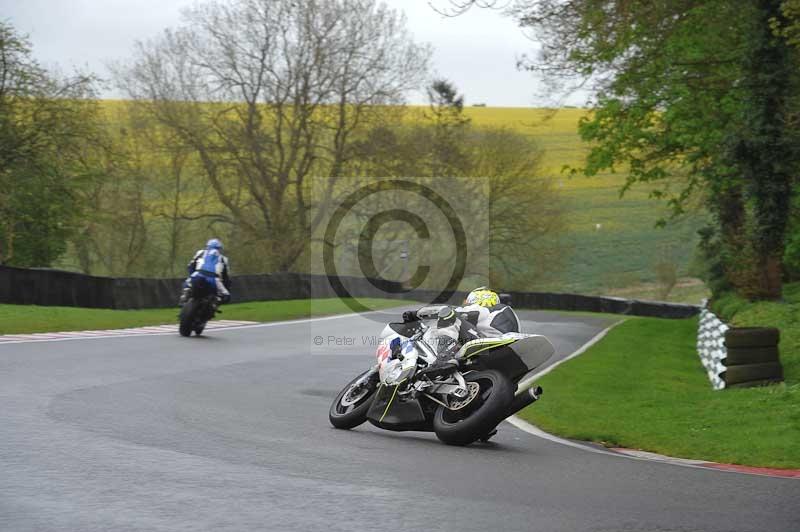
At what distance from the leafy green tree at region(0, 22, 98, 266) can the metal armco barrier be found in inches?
332

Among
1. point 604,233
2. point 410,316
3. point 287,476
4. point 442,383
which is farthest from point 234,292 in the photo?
point 604,233

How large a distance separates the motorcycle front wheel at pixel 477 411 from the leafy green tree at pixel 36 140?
30583mm

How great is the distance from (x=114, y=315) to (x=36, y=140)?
14231mm

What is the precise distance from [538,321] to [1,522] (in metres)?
30.1

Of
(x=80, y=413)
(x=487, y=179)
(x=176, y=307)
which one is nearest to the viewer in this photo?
(x=80, y=413)

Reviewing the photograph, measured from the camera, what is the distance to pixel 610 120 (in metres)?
31.6

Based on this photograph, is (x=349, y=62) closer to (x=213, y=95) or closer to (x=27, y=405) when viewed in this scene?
(x=213, y=95)

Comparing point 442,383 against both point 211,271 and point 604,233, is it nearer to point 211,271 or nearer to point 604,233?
point 211,271

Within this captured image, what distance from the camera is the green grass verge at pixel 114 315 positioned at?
21.8m

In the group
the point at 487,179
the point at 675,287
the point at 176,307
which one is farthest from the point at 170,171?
the point at 675,287

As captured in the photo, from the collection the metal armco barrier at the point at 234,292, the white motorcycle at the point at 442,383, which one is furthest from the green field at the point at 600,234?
the white motorcycle at the point at 442,383

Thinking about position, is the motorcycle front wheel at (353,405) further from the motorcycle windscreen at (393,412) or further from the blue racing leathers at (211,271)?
the blue racing leathers at (211,271)

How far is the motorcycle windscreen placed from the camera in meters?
9.73

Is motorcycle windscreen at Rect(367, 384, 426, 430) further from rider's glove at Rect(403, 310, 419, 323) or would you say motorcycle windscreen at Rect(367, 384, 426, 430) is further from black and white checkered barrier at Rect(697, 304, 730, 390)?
black and white checkered barrier at Rect(697, 304, 730, 390)
